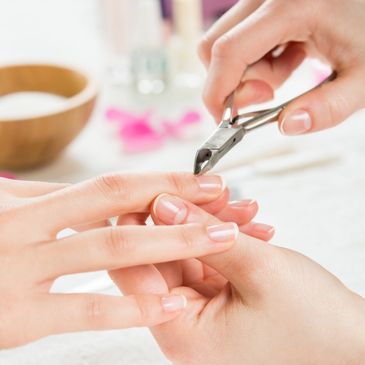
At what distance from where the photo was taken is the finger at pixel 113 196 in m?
0.64

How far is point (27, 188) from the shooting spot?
0.73 metres

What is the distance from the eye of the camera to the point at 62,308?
0.62m

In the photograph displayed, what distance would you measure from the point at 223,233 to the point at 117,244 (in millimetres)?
98

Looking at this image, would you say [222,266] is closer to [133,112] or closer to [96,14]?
[133,112]

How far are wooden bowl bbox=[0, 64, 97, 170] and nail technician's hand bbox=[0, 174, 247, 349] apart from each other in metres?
0.42

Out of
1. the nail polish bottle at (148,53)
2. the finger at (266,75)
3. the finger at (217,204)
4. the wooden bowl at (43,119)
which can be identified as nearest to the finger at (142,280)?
the finger at (217,204)

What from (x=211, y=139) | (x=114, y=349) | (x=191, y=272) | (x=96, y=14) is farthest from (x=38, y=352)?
(x=96, y=14)

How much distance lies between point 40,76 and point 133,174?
593mm

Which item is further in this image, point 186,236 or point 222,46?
point 222,46

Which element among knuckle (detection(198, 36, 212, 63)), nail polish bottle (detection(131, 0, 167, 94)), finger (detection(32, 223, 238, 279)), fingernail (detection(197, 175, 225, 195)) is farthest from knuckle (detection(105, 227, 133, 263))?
nail polish bottle (detection(131, 0, 167, 94))

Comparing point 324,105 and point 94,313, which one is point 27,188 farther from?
point 324,105

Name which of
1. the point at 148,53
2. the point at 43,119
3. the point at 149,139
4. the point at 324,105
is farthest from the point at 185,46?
the point at 324,105

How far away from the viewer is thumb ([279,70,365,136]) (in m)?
0.77

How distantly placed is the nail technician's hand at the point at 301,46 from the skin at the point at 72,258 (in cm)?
23
